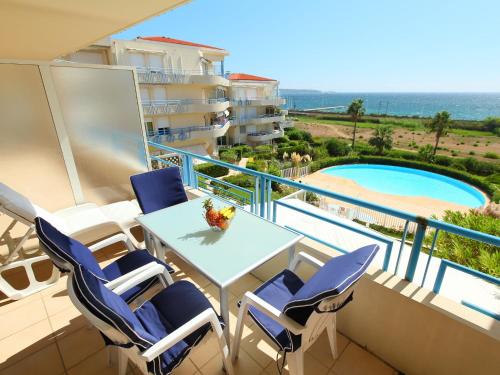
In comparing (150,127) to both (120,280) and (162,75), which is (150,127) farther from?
(120,280)

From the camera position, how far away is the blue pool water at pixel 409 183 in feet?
57.8

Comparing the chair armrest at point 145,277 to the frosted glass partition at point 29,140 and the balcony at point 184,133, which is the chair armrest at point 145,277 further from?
the balcony at point 184,133

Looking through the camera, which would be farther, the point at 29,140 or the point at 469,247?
the point at 469,247

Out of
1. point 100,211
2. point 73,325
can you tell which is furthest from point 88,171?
point 73,325

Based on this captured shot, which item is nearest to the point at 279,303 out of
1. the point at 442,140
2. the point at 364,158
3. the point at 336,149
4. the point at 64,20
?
the point at 64,20

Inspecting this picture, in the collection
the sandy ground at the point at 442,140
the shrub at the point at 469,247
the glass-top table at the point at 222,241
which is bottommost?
the sandy ground at the point at 442,140

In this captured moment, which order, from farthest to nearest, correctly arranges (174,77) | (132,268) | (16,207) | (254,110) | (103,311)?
(254,110), (174,77), (16,207), (132,268), (103,311)

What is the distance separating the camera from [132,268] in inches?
77.8

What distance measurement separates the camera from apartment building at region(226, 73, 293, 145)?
24.5 meters

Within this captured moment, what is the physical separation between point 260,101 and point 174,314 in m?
25.7

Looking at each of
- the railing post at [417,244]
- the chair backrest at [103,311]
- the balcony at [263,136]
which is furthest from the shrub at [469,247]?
the balcony at [263,136]

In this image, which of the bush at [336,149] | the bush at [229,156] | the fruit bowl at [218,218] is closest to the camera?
the fruit bowl at [218,218]

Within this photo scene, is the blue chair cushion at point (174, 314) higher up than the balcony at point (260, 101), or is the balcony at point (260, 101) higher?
the balcony at point (260, 101)

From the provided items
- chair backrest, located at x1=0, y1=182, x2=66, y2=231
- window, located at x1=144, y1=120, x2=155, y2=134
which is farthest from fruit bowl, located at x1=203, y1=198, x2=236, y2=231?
window, located at x1=144, y1=120, x2=155, y2=134
